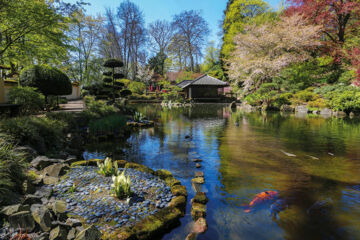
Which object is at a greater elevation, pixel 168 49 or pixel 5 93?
pixel 168 49

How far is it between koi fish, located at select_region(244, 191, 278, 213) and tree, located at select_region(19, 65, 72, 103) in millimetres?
12271

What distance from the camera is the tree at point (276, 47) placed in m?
21.5

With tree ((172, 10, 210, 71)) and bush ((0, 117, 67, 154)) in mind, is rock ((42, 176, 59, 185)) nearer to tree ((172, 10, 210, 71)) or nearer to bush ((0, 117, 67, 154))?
bush ((0, 117, 67, 154))

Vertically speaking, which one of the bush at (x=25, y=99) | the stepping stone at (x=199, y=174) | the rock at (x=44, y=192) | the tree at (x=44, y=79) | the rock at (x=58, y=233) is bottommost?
the stepping stone at (x=199, y=174)

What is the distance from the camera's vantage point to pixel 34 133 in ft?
17.9

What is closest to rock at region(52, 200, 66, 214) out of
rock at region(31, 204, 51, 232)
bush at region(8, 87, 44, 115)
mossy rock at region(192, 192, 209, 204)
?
rock at region(31, 204, 51, 232)

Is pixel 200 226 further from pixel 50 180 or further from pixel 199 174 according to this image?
pixel 50 180

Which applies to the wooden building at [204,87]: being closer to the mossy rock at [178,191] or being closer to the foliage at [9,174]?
the mossy rock at [178,191]

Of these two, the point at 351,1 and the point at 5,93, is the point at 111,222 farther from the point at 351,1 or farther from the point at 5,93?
the point at 351,1

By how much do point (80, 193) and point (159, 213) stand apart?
4.40 ft

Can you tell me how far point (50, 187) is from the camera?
351 centimetres

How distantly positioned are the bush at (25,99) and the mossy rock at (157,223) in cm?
879

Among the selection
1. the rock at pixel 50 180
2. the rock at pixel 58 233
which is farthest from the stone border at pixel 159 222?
the rock at pixel 50 180

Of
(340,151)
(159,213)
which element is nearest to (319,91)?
(340,151)
